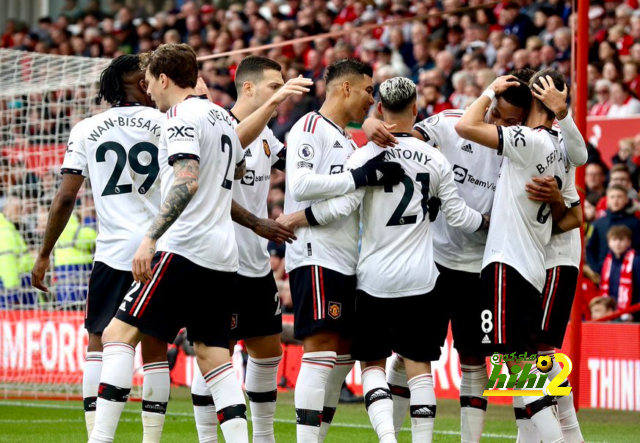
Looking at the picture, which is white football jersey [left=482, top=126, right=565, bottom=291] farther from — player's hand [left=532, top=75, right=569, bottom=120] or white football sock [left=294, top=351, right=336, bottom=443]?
white football sock [left=294, top=351, right=336, bottom=443]

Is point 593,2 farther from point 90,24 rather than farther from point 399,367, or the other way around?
point 90,24

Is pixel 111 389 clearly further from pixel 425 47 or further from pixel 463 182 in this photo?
pixel 425 47

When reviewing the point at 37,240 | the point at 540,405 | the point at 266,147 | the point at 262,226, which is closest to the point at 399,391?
the point at 540,405

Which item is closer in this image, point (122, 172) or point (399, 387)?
point (122, 172)

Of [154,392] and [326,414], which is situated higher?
[154,392]

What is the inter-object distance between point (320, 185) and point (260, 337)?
1222 millimetres

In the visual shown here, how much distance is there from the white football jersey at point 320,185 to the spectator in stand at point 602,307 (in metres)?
5.59

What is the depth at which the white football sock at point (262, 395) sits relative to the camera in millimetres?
6613

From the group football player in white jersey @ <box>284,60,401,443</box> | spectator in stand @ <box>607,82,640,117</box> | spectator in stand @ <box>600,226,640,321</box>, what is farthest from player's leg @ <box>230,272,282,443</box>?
spectator in stand @ <box>607,82,640,117</box>

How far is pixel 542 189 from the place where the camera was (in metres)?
6.14

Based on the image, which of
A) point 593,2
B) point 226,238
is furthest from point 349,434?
point 593,2

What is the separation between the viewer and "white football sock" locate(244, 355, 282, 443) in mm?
6613

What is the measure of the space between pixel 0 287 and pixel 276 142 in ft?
22.2

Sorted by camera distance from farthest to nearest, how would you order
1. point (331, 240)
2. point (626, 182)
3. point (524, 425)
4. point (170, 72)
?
point (626, 182), point (524, 425), point (331, 240), point (170, 72)
